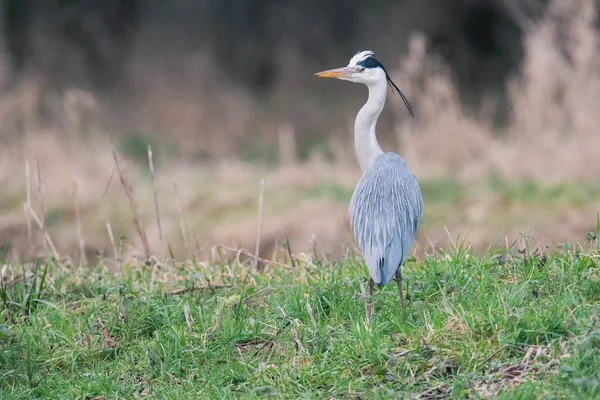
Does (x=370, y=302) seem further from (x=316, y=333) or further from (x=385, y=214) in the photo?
(x=385, y=214)

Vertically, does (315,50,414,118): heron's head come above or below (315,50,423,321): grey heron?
above

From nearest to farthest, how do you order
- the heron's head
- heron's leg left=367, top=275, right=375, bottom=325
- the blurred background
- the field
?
the field
heron's leg left=367, top=275, right=375, bottom=325
the heron's head
the blurred background

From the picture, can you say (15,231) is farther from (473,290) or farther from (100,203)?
(473,290)

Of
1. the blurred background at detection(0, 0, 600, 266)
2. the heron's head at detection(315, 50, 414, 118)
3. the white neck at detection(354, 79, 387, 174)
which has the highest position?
the heron's head at detection(315, 50, 414, 118)

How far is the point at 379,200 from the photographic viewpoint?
482cm

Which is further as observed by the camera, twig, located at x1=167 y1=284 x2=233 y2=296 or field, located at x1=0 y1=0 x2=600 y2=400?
twig, located at x1=167 y1=284 x2=233 y2=296

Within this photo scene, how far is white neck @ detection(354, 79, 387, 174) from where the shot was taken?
530 centimetres

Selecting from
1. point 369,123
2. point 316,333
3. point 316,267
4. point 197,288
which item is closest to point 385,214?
point 316,333

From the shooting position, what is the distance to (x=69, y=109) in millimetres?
12258

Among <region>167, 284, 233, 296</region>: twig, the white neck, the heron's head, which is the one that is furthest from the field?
the heron's head

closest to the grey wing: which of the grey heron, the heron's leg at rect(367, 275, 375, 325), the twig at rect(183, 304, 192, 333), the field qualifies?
the grey heron

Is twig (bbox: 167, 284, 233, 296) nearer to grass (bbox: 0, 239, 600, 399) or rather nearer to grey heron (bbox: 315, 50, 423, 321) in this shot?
grass (bbox: 0, 239, 600, 399)

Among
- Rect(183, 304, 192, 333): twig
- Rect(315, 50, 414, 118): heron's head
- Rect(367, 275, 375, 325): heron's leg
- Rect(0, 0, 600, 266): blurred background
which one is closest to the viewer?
Rect(367, 275, 375, 325): heron's leg

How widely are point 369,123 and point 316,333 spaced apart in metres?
1.44
